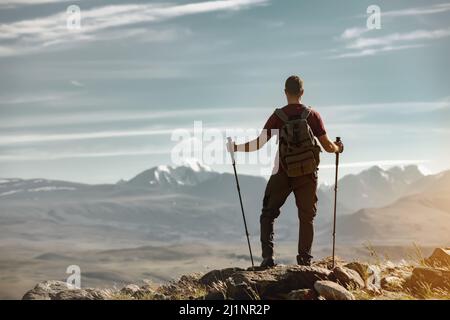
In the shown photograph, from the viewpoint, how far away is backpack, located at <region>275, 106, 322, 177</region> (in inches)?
508

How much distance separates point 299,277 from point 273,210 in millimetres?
1623

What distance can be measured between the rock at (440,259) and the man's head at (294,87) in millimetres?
5058

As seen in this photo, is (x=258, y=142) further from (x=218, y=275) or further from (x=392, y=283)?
(x=392, y=283)

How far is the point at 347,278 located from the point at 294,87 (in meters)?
3.95

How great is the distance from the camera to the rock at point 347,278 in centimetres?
1228

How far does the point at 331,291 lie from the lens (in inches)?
443

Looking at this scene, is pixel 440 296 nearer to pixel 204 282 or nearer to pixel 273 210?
pixel 273 210

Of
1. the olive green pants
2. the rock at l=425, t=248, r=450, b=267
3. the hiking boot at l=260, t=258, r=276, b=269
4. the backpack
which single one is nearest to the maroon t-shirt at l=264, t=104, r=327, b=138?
the backpack

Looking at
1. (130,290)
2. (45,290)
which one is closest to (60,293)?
(45,290)

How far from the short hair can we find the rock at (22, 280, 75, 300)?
7.32 meters

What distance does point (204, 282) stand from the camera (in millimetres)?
14500

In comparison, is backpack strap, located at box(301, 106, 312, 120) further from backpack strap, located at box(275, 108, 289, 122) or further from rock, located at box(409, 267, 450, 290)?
rock, located at box(409, 267, 450, 290)
